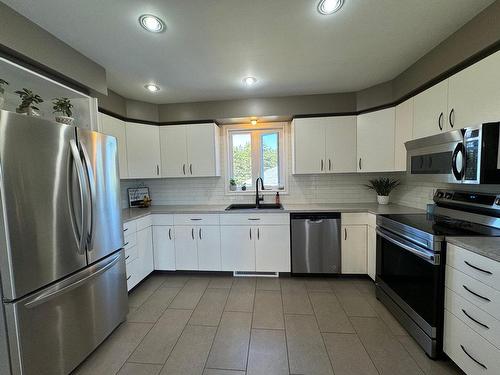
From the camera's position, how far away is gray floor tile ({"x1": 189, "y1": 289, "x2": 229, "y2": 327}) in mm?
2131

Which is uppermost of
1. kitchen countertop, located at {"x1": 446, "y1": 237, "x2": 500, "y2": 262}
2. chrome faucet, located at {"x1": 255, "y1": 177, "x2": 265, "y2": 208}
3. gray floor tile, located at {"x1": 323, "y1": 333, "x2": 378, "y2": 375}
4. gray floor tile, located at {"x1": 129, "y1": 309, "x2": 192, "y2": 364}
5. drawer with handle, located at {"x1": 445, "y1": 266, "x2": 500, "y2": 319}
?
chrome faucet, located at {"x1": 255, "y1": 177, "x2": 265, "y2": 208}

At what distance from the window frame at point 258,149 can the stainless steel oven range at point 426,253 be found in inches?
61.8

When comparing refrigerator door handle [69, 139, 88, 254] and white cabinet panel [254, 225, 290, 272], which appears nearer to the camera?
refrigerator door handle [69, 139, 88, 254]

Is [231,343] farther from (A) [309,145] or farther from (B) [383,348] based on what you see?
(A) [309,145]

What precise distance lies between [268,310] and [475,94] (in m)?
2.53

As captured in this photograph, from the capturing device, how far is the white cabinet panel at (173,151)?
3.29 metres

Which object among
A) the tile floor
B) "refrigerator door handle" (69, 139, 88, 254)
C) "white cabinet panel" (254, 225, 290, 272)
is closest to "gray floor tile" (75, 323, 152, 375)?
the tile floor

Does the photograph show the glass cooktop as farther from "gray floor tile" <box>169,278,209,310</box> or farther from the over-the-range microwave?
"gray floor tile" <box>169,278,209,310</box>

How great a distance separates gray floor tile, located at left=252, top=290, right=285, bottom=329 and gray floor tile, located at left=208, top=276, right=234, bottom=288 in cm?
43

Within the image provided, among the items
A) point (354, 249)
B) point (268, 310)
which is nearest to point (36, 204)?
point (268, 310)

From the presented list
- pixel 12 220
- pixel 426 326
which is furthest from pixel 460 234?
pixel 12 220

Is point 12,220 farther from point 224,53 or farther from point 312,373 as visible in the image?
point 312,373

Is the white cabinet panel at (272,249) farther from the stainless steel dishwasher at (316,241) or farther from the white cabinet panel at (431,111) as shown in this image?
the white cabinet panel at (431,111)

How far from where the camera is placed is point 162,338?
1918 millimetres
